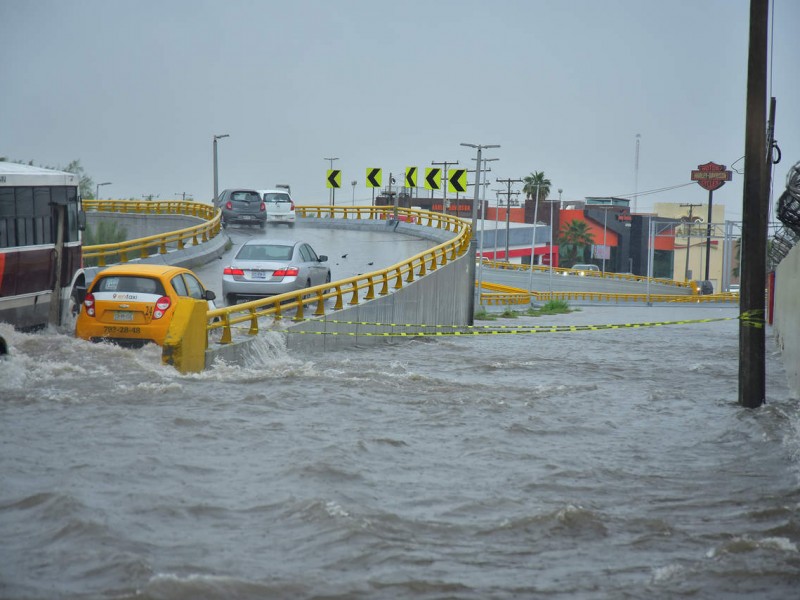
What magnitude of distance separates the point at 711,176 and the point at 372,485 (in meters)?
104

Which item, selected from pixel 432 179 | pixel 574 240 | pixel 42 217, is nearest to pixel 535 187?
pixel 574 240

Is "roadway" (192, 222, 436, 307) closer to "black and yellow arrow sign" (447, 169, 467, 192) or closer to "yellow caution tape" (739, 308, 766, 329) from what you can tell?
"black and yellow arrow sign" (447, 169, 467, 192)

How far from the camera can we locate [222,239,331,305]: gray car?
2541 cm

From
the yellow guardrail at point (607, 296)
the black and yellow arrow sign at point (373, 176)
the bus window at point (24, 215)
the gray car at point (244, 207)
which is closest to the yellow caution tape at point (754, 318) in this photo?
the bus window at point (24, 215)

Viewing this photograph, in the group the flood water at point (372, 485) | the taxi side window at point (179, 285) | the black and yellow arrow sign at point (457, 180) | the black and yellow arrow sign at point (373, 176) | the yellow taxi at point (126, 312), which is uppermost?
the black and yellow arrow sign at point (373, 176)

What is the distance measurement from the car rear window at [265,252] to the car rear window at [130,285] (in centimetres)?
819

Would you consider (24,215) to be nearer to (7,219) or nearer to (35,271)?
(7,219)

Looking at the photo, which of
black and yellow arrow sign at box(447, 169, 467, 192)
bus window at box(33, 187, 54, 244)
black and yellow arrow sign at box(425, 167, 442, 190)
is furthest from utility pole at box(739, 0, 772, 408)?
black and yellow arrow sign at box(425, 167, 442, 190)

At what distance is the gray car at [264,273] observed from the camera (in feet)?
83.4

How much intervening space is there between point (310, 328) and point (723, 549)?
573 inches

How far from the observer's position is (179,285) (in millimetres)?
18438

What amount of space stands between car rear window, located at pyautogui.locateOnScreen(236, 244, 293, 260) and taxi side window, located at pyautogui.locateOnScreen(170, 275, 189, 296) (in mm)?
Answer: 7336

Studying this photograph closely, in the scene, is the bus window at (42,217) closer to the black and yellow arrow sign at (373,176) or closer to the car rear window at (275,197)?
the car rear window at (275,197)

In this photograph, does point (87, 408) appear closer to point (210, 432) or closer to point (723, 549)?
point (210, 432)
